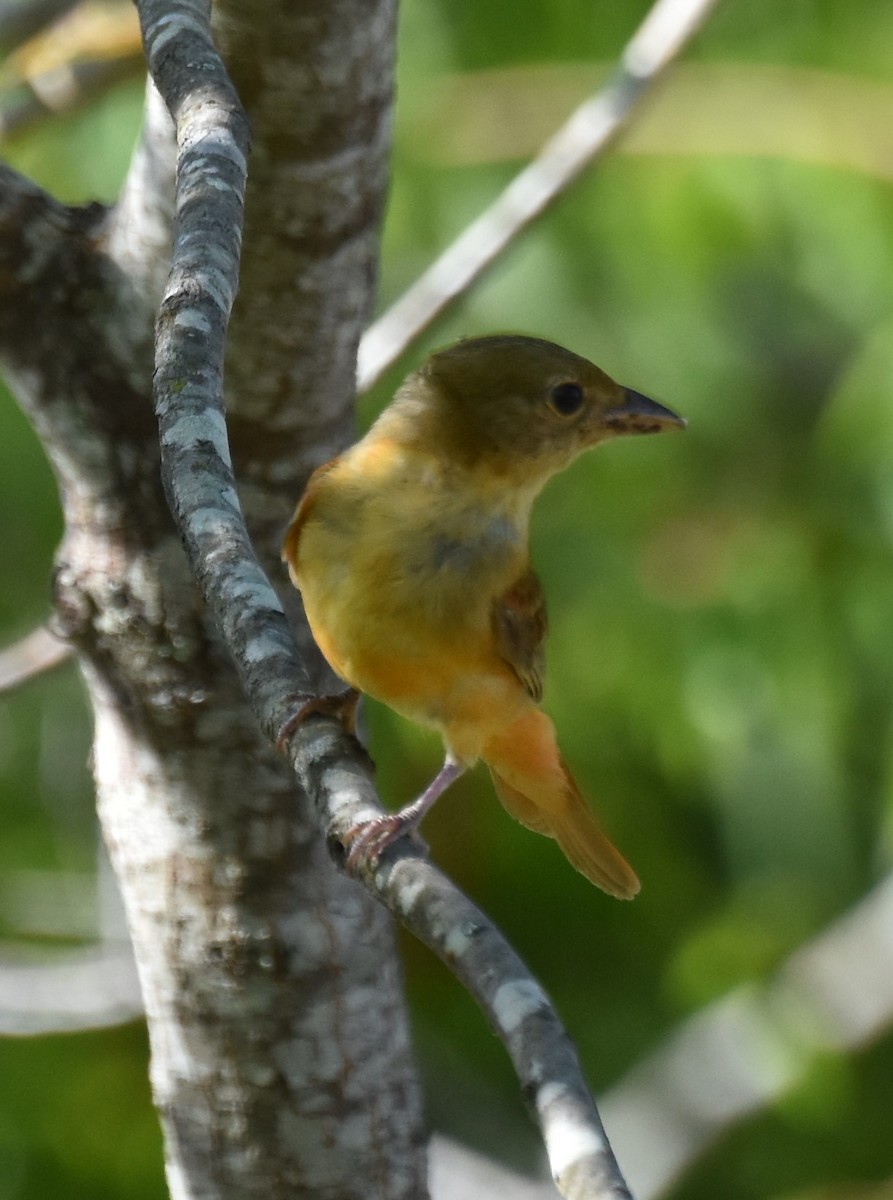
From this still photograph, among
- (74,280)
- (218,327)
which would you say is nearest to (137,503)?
(74,280)

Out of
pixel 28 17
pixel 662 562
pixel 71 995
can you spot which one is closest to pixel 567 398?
pixel 28 17

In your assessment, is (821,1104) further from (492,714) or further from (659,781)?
(492,714)

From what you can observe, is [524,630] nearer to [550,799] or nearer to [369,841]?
[550,799]

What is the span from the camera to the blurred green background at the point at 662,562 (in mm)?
4758

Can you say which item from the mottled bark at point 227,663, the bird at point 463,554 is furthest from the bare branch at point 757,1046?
the mottled bark at point 227,663

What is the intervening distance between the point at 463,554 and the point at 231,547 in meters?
1.06

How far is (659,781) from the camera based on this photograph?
5.41 m

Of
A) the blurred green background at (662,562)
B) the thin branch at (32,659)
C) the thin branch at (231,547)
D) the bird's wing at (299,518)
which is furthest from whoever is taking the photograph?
the blurred green background at (662,562)

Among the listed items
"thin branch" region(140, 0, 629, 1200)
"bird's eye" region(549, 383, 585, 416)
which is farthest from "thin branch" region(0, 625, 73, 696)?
"thin branch" region(140, 0, 629, 1200)

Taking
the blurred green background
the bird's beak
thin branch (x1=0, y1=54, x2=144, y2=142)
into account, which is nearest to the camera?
the bird's beak

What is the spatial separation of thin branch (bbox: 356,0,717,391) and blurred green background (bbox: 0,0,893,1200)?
2.77 ft

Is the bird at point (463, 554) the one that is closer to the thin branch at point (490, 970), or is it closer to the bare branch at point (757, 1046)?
the thin branch at point (490, 970)

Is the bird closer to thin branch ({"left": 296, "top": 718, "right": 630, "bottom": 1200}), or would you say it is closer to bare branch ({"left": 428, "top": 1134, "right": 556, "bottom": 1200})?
thin branch ({"left": 296, "top": 718, "right": 630, "bottom": 1200})

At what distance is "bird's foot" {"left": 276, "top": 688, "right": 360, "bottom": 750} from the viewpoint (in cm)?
189
